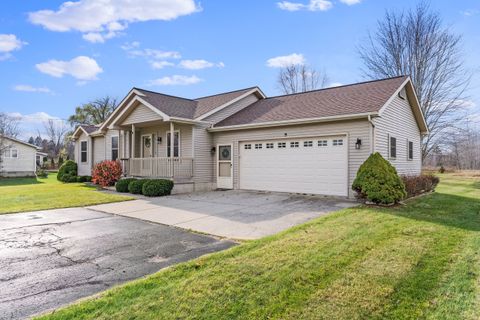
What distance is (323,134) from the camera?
1079 cm

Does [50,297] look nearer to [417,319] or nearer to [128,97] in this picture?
[417,319]

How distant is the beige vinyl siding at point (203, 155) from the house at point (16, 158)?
76.7 ft

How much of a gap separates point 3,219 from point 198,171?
7510mm

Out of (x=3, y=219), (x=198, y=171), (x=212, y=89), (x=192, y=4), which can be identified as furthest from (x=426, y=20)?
(x=3, y=219)

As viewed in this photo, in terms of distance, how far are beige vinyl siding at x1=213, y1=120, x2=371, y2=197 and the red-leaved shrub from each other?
20.6 feet

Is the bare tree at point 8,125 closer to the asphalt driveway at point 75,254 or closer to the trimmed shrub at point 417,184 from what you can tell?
the asphalt driveway at point 75,254

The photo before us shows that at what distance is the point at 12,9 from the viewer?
10977 mm

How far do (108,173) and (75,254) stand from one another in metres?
11.8

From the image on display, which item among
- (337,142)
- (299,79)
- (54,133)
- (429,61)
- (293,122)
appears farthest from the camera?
(54,133)

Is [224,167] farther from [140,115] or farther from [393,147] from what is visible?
[393,147]

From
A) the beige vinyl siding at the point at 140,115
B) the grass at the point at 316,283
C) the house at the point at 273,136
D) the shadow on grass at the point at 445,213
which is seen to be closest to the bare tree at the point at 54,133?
the house at the point at 273,136

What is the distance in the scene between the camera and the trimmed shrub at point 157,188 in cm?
1176

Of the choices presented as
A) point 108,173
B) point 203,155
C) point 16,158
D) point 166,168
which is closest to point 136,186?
point 166,168

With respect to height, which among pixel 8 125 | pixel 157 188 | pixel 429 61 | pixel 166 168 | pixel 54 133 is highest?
pixel 429 61
